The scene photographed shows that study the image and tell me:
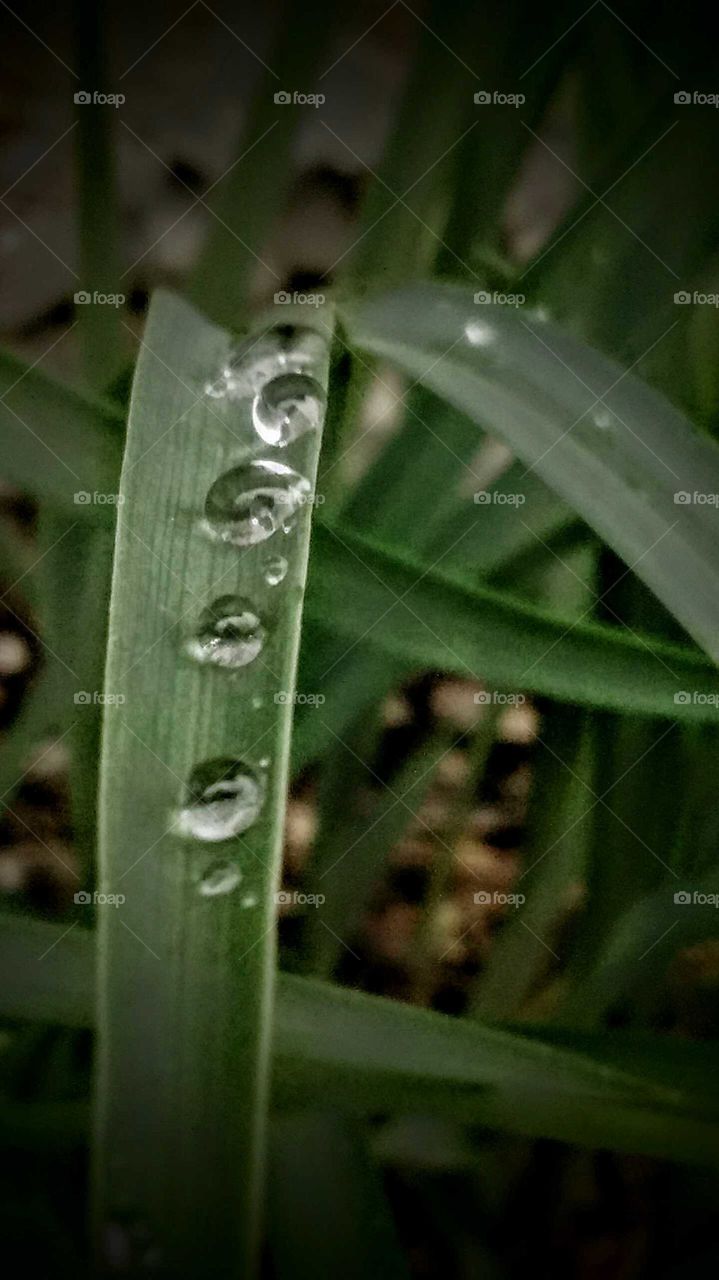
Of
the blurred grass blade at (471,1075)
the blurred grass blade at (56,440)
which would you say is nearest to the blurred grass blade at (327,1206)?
the blurred grass blade at (471,1075)

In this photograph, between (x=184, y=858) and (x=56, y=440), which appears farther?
(x=56, y=440)

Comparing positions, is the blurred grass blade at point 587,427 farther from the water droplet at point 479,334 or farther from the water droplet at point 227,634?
the water droplet at point 227,634

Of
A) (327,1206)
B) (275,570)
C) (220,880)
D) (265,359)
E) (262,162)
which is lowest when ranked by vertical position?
(327,1206)

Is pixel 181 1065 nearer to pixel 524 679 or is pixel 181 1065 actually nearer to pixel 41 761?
pixel 524 679

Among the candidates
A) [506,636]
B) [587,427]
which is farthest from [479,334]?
[506,636]

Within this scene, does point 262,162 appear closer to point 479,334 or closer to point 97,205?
point 97,205

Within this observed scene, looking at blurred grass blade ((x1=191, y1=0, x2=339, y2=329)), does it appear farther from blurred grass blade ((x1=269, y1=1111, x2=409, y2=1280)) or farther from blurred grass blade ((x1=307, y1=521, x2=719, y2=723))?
blurred grass blade ((x1=269, y1=1111, x2=409, y2=1280))

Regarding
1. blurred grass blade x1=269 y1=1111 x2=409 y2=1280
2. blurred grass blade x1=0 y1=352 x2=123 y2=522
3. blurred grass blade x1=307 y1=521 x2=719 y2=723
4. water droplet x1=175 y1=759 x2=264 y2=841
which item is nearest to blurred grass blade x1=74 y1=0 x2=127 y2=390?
blurred grass blade x1=0 y1=352 x2=123 y2=522
